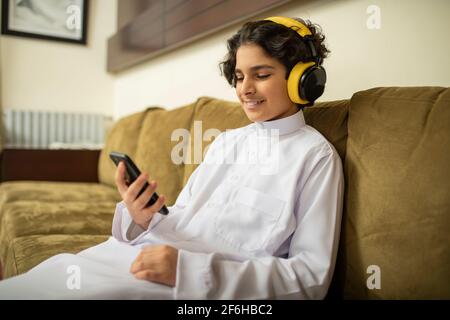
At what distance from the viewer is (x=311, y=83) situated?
0.97 m

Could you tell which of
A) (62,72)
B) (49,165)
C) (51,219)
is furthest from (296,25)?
(62,72)

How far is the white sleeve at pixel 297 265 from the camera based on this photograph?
0.76 m

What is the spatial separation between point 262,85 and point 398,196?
0.41 metres

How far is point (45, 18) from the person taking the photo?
371cm

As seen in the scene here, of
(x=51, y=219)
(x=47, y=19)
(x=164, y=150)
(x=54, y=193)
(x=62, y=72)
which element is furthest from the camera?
(x=62, y=72)

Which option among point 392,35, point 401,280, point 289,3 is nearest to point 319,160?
point 401,280

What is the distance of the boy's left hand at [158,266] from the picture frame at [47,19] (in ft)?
11.6

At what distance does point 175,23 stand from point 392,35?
1.55 metres

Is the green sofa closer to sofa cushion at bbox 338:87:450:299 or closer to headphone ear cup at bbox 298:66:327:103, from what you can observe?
sofa cushion at bbox 338:87:450:299

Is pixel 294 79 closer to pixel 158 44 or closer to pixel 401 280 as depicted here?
pixel 401 280

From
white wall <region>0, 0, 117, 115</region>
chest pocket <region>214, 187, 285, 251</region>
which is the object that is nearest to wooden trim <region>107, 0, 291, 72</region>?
white wall <region>0, 0, 117, 115</region>

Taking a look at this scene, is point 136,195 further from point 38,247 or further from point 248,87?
point 38,247

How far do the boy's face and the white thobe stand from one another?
0.04 metres

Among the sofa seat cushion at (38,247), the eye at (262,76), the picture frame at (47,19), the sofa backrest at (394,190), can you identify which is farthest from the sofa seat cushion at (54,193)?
the picture frame at (47,19)
